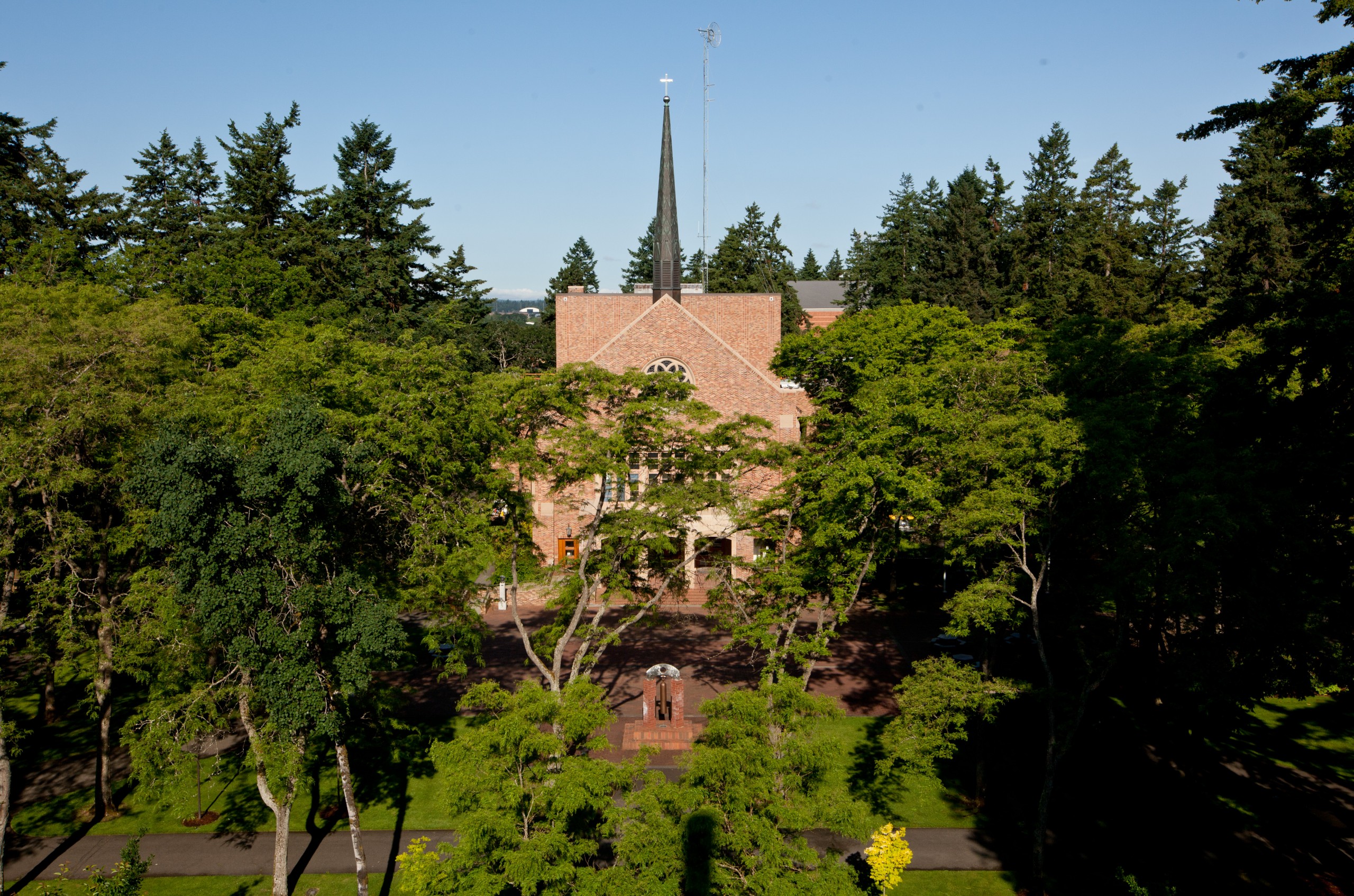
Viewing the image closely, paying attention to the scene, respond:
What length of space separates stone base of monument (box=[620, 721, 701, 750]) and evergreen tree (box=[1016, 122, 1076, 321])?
39.8 meters

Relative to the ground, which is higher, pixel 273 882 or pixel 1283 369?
pixel 1283 369

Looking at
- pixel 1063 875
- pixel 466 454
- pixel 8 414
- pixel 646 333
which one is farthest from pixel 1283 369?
pixel 646 333

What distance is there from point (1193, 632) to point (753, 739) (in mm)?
A: 11419

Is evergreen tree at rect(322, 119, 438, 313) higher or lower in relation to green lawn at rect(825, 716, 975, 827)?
higher

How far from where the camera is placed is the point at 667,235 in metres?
39.7

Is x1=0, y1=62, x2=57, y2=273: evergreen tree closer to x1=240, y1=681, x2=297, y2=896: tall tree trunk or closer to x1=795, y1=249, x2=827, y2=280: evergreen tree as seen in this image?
x1=240, y1=681, x2=297, y2=896: tall tree trunk

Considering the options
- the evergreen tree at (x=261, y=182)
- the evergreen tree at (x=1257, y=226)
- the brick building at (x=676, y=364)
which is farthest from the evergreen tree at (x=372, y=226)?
the evergreen tree at (x=1257, y=226)

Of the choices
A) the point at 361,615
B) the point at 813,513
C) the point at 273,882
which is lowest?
the point at 273,882

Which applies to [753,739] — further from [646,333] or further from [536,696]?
[646,333]

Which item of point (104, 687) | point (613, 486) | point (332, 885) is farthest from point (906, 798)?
point (104, 687)

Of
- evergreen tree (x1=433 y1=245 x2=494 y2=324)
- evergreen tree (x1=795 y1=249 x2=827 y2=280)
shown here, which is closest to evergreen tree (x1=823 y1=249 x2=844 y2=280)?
evergreen tree (x1=795 y1=249 x2=827 y2=280)

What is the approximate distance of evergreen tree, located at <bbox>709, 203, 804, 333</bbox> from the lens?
80.5m

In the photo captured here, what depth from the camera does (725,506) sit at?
1988 centimetres

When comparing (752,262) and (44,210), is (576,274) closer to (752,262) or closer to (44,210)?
(752,262)
